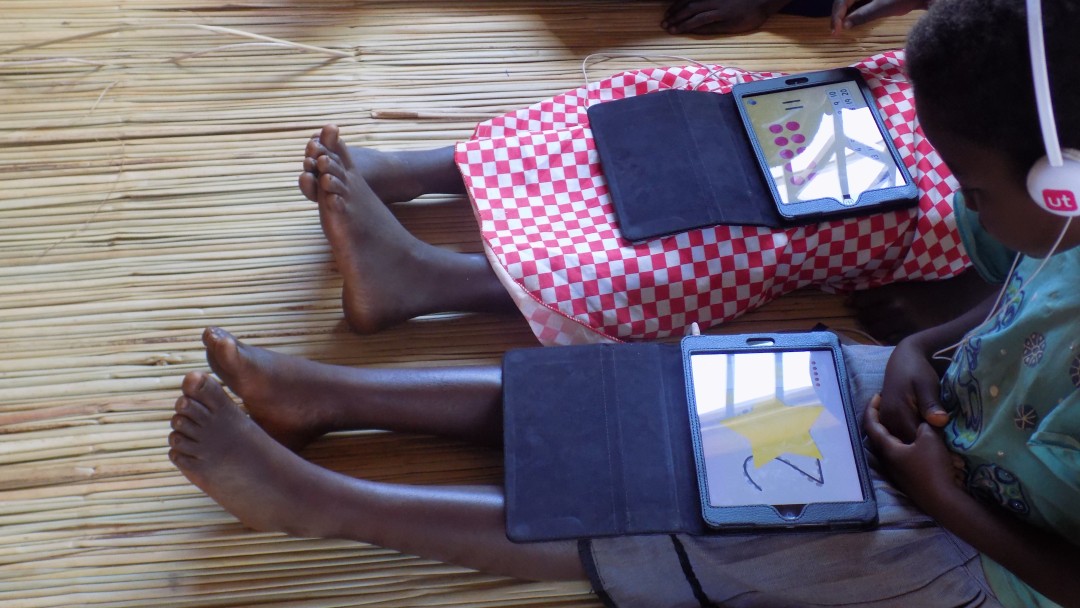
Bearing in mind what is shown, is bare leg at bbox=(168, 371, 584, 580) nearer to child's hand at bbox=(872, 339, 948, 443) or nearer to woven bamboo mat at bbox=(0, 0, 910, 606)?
woven bamboo mat at bbox=(0, 0, 910, 606)

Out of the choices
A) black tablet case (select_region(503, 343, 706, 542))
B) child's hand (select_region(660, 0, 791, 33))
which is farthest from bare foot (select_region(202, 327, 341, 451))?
child's hand (select_region(660, 0, 791, 33))

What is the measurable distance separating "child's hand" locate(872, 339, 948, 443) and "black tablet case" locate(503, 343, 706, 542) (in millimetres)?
206

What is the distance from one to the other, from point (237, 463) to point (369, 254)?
0.29 metres

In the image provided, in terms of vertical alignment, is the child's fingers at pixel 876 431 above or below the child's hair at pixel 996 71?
below

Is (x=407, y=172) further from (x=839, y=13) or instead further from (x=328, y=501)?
(x=839, y=13)

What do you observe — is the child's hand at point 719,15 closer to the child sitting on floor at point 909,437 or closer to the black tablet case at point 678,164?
the black tablet case at point 678,164

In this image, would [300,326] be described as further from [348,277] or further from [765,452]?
[765,452]

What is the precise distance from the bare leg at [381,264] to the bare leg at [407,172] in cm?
5

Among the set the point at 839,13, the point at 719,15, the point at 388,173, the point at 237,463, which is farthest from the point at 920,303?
the point at 237,463

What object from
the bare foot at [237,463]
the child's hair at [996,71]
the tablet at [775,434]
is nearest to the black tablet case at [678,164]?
the tablet at [775,434]

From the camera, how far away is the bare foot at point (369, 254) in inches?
39.3

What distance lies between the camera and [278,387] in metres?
0.93

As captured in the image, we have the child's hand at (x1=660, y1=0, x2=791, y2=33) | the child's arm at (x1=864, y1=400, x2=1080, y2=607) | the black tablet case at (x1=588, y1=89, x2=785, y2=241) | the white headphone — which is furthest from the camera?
the child's hand at (x1=660, y1=0, x2=791, y2=33)

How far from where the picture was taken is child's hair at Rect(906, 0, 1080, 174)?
22.8 inches
